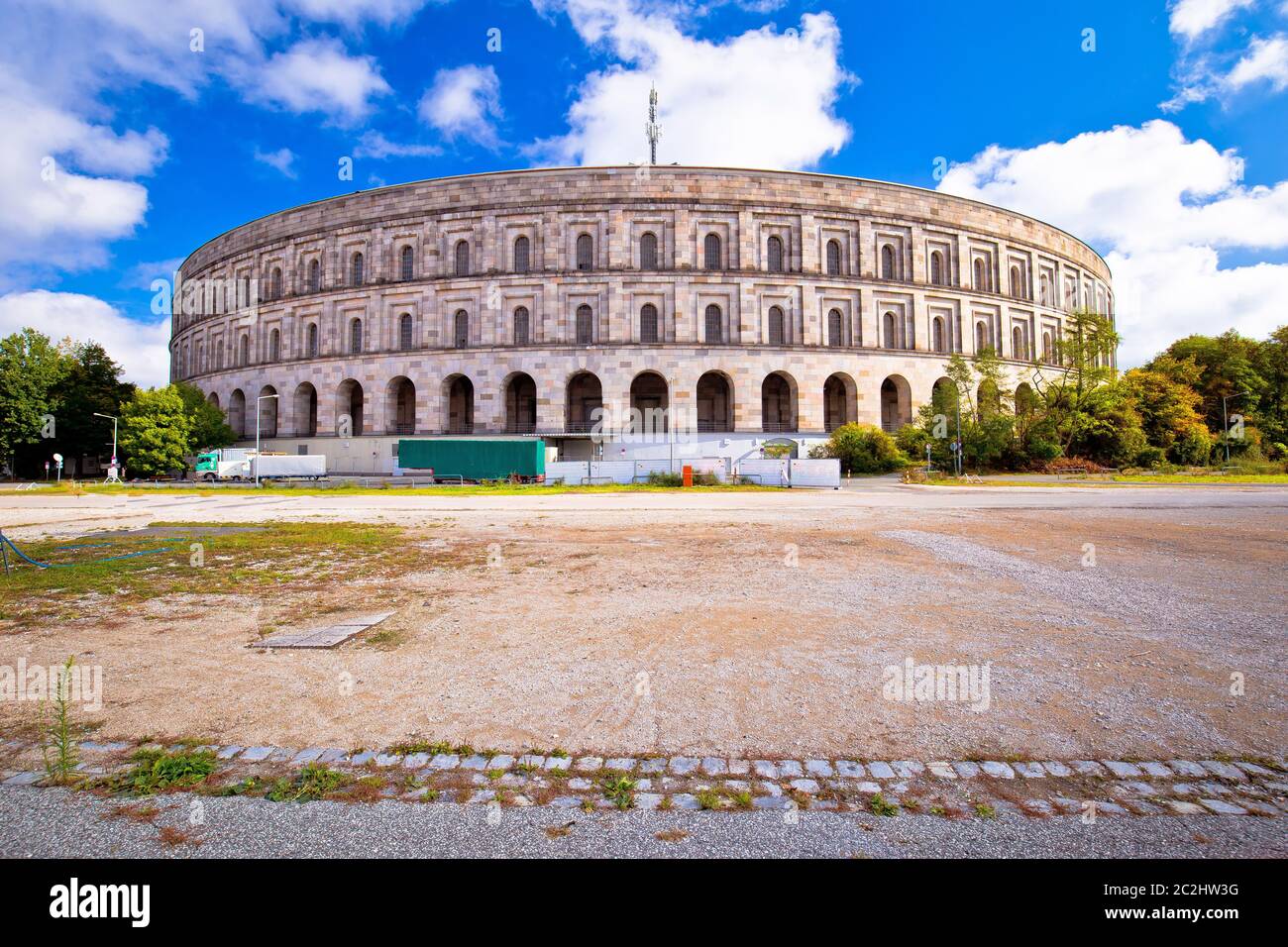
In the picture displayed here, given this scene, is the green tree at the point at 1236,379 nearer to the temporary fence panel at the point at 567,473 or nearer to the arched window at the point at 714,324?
the arched window at the point at 714,324

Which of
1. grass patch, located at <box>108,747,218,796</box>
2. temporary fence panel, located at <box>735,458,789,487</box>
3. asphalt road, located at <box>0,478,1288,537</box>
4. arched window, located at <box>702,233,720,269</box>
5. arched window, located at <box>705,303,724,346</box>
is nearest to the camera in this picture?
grass patch, located at <box>108,747,218,796</box>

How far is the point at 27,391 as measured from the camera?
56.0m

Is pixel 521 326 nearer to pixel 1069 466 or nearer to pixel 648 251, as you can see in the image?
pixel 648 251

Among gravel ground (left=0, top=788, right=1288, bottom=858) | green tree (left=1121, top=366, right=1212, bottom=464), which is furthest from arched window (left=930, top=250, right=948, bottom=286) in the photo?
gravel ground (left=0, top=788, right=1288, bottom=858)

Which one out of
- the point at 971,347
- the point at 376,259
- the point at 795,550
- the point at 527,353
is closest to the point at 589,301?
the point at 527,353

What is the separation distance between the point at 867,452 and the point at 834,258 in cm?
1812

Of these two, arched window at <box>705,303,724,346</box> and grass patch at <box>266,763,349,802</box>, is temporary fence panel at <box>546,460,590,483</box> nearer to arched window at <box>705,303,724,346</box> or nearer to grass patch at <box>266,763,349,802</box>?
arched window at <box>705,303,724,346</box>

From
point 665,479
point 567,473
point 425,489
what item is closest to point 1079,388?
point 665,479

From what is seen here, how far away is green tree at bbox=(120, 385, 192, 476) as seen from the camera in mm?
45875

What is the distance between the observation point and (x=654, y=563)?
961 cm

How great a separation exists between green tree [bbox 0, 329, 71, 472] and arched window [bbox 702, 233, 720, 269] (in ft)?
206

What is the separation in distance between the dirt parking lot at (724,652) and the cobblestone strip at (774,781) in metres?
0.17

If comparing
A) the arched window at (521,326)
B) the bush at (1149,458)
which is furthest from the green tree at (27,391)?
the bush at (1149,458)

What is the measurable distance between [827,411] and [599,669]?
166 feet
